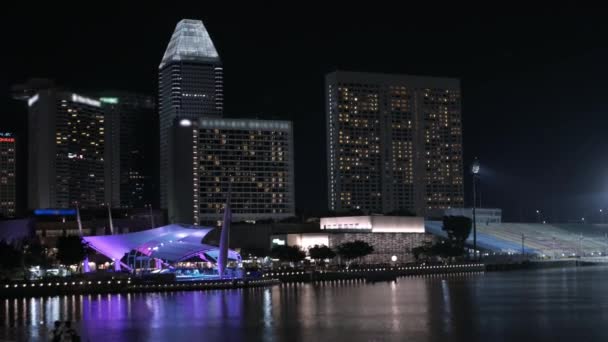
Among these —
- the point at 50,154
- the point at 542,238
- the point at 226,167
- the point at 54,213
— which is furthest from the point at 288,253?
the point at 50,154

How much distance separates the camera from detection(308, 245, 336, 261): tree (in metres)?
110

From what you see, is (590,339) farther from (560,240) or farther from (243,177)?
(243,177)

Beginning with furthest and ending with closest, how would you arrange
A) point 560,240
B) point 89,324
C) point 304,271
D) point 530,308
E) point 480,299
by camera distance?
1. point 560,240
2. point 304,271
3. point 480,299
4. point 530,308
5. point 89,324

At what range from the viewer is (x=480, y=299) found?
60.8 m

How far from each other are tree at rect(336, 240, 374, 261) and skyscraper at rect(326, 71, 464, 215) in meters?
69.3

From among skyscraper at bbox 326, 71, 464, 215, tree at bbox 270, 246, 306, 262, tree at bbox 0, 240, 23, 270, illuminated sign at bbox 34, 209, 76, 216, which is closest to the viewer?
tree at bbox 0, 240, 23, 270

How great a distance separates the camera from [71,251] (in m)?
90.3

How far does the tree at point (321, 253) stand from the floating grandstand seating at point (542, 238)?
2537cm

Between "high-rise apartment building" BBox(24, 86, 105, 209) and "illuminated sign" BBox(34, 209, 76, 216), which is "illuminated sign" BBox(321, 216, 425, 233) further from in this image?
"high-rise apartment building" BBox(24, 86, 105, 209)

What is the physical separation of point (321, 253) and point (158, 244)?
25930 millimetres

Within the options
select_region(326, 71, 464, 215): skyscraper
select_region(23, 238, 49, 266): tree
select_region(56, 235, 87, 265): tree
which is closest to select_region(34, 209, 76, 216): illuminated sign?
select_region(23, 238, 49, 266): tree

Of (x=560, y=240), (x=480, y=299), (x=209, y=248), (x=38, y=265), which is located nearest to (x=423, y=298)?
(x=480, y=299)

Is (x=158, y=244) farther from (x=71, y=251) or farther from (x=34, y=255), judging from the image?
(x=34, y=255)

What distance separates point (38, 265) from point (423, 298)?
46794 mm
